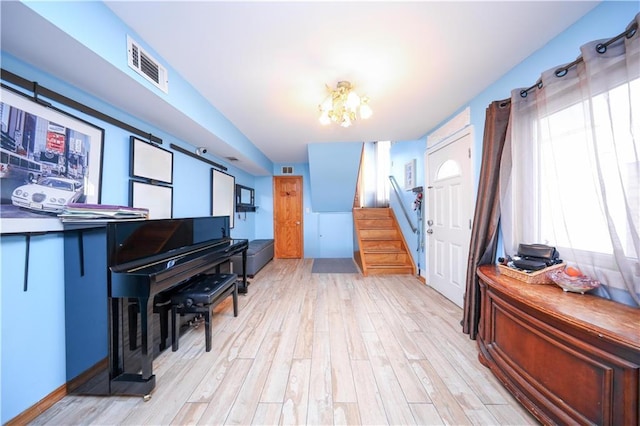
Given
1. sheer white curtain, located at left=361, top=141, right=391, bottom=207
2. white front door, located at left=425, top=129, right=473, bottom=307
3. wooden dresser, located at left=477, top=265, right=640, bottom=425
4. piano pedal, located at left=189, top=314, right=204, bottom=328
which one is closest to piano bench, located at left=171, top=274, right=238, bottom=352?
piano pedal, located at left=189, top=314, right=204, bottom=328

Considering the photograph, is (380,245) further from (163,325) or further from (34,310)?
(34,310)

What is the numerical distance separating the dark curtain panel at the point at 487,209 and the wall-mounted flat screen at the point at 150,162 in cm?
304

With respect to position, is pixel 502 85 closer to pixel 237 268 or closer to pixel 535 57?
pixel 535 57

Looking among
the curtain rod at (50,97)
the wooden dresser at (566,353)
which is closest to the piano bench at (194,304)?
the curtain rod at (50,97)

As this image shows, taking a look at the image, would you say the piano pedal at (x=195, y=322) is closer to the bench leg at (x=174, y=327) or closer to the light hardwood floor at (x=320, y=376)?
the light hardwood floor at (x=320, y=376)

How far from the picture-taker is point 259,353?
67.4 inches

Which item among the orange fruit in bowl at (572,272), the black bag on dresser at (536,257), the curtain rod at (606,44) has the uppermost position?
the curtain rod at (606,44)

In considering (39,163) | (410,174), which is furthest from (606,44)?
(39,163)

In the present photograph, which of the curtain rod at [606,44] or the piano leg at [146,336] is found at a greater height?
the curtain rod at [606,44]

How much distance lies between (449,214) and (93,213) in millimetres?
3365

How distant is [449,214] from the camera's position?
8.82 feet

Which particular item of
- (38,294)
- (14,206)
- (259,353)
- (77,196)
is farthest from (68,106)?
(259,353)

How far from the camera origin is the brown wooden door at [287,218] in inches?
207

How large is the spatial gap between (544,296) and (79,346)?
2807 mm
